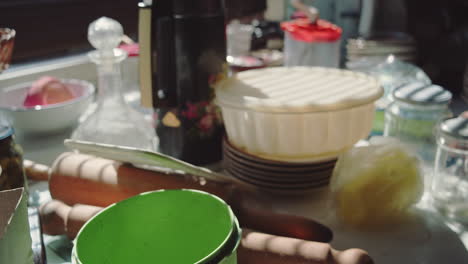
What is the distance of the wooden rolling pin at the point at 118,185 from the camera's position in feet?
1.65

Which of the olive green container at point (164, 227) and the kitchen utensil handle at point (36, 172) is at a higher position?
the olive green container at point (164, 227)

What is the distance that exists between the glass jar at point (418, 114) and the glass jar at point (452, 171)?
55 millimetres

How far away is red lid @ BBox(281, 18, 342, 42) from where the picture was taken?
3.13ft

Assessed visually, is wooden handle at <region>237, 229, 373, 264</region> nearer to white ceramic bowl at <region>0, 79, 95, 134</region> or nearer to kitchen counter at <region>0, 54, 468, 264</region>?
kitchen counter at <region>0, 54, 468, 264</region>

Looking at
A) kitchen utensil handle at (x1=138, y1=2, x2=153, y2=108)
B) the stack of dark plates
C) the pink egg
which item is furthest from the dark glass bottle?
the pink egg

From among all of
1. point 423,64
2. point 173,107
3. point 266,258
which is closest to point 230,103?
point 173,107

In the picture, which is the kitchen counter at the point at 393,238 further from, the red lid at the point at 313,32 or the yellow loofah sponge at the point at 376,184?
the red lid at the point at 313,32

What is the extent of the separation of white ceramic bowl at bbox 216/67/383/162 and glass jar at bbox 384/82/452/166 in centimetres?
5

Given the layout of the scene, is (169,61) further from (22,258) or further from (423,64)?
(423,64)

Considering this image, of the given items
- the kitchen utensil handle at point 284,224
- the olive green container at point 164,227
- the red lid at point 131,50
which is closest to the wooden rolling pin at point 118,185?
the kitchen utensil handle at point 284,224

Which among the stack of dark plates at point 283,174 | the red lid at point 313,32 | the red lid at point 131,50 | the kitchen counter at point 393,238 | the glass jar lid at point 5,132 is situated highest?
the red lid at point 313,32

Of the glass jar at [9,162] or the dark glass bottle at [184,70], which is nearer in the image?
the glass jar at [9,162]

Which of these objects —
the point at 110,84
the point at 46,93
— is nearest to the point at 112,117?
the point at 110,84

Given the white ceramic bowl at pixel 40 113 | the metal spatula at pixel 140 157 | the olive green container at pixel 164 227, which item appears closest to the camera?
the olive green container at pixel 164 227
